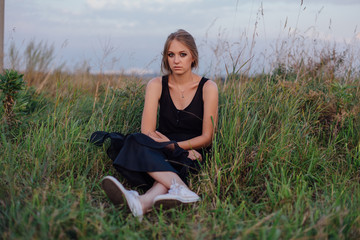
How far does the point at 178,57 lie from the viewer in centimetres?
274

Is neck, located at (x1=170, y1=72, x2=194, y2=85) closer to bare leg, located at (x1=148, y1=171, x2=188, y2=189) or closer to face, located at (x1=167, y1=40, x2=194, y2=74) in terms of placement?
face, located at (x1=167, y1=40, x2=194, y2=74)

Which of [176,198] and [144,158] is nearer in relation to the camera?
[176,198]

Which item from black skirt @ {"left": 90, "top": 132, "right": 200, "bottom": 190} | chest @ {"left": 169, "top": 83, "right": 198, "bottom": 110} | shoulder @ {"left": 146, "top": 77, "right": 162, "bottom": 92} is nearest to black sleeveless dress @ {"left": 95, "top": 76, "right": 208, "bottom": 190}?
black skirt @ {"left": 90, "top": 132, "right": 200, "bottom": 190}

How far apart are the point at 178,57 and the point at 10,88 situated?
153 centimetres

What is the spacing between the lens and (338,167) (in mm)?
2658

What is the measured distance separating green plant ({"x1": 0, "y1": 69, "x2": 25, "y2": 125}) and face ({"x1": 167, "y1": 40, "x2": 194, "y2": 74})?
1.35 m

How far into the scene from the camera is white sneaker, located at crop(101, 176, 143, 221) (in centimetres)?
200

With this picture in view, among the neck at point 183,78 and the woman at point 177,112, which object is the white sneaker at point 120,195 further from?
the neck at point 183,78

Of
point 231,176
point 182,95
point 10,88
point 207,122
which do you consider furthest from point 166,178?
point 10,88

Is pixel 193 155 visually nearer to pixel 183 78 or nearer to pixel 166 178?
pixel 166 178

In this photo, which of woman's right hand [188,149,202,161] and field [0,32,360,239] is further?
woman's right hand [188,149,202,161]

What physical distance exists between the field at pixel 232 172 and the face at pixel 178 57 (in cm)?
42

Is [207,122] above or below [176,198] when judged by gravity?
above

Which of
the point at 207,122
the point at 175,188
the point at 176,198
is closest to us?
the point at 176,198
